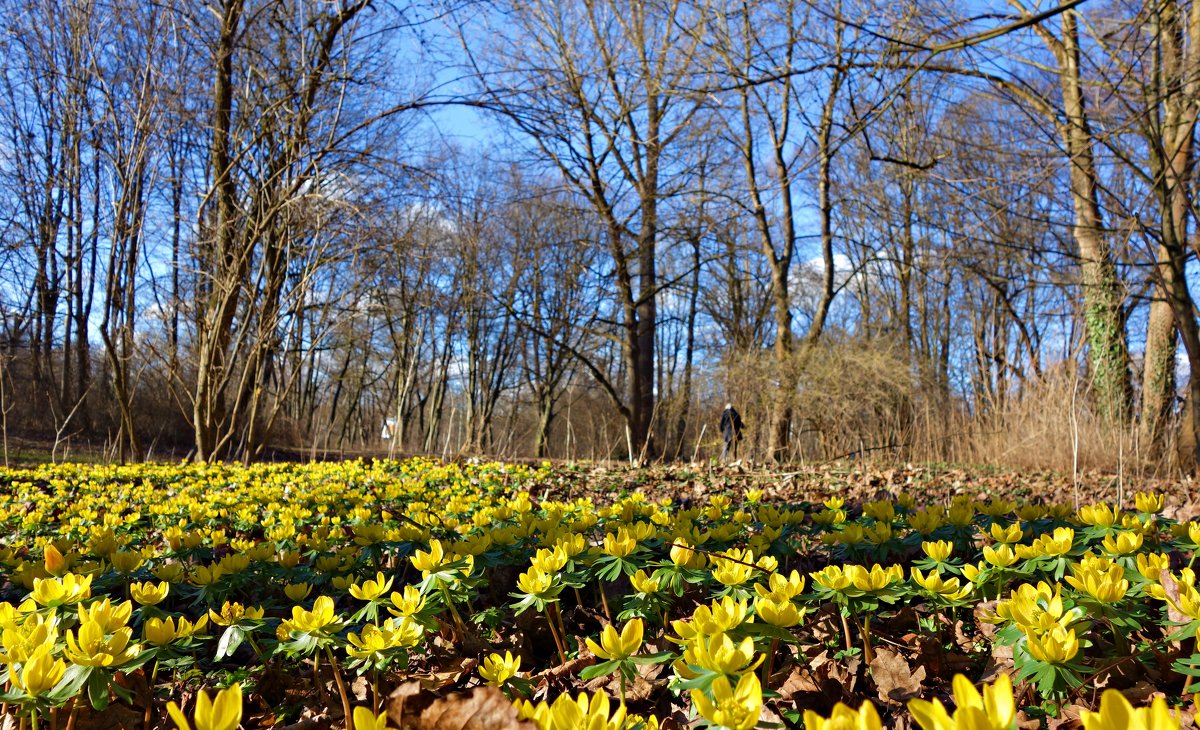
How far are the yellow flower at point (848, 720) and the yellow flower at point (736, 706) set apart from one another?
0.26ft

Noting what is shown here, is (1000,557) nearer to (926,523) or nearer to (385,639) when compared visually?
(926,523)

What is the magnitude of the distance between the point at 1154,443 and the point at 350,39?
8.83m

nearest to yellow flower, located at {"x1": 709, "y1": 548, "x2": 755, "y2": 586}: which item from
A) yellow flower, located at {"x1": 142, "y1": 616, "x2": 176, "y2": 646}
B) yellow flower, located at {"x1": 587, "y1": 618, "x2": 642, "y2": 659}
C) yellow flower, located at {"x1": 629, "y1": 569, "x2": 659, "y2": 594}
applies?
yellow flower, located at {"x1": 629, "y1": 569, "x2": 659, "y2": 594}

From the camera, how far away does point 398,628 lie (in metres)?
1.28

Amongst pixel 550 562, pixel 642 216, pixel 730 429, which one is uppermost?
pixel 642 216

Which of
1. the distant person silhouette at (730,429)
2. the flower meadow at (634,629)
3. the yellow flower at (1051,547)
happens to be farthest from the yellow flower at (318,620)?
the distant person silhouette at (730,429)

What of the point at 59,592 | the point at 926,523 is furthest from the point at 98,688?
the point at 926,523

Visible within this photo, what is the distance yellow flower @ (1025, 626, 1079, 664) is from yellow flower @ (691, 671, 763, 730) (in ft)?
1.76

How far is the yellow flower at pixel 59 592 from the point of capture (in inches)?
55.1

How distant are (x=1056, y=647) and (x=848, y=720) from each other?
545mm

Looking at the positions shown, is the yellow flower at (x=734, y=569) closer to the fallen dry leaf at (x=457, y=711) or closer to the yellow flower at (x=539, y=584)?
the yellow flower at (x=539, y=584)

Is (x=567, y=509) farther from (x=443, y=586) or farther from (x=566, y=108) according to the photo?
(x=566, y=108)

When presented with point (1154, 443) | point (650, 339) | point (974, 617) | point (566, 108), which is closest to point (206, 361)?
point (566, 108)

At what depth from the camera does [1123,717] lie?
65cm
